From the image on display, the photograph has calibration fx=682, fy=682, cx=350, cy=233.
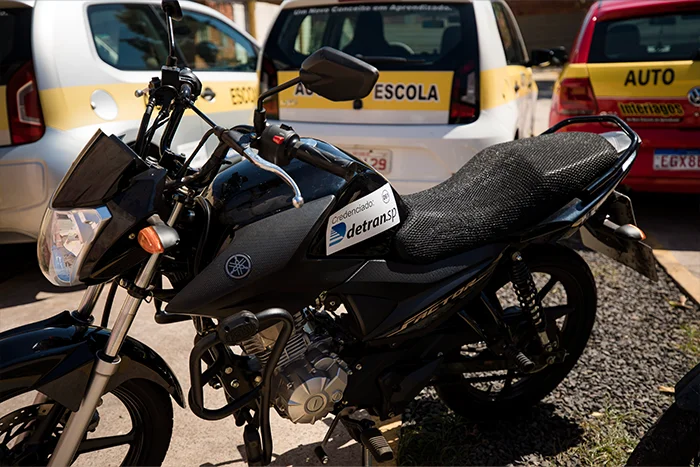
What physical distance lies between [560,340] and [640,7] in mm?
3397

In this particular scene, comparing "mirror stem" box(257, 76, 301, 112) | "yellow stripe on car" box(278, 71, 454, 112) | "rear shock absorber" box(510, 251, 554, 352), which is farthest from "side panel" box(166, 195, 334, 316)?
"yellow stripe on car" box(278, 71, 454, 112)

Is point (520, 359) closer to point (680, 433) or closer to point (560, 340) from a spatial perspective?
point (560, 340)

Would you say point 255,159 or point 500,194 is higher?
point 255,159

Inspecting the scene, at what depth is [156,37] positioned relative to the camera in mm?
4988

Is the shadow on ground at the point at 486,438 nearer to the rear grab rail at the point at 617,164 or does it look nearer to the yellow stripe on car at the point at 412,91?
the rear grab rail at the point at 617,164

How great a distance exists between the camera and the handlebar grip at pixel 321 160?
1744mm

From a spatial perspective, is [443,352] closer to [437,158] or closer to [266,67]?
[437,158]

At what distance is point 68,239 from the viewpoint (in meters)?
1.80

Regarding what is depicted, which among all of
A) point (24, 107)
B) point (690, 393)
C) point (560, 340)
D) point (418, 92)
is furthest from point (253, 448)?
point (418, 92)

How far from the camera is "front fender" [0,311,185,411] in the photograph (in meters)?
1.84

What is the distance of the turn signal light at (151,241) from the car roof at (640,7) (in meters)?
4.62

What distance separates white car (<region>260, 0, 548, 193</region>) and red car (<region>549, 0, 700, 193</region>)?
866mm

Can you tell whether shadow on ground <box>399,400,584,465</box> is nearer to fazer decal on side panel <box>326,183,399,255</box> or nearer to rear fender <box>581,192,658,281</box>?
rear fender <box>581,192,658,281</box>

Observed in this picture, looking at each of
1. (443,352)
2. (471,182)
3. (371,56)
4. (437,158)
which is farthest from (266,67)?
(443,352)
